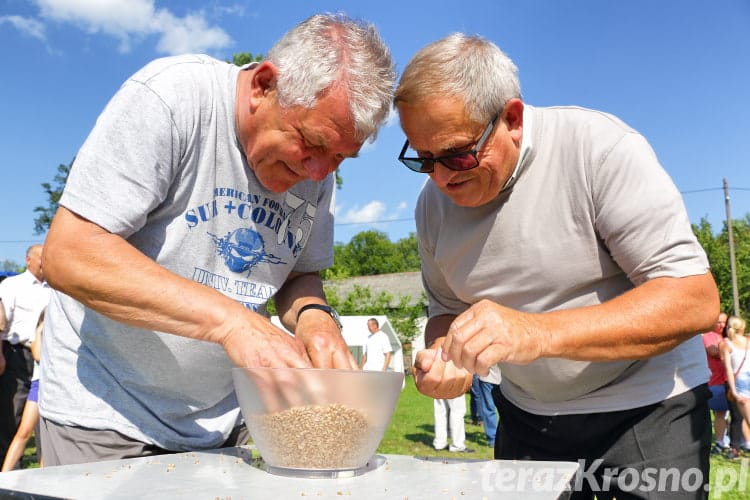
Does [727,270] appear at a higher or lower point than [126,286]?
higher

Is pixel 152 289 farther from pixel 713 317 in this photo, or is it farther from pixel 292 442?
pixel 713 317

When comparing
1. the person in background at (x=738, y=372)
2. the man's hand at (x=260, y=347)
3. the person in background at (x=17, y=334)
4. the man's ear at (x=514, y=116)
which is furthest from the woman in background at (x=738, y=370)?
the man's hand at (x=260, y=347)

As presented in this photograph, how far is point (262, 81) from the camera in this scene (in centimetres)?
176

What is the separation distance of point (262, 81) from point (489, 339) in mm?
889

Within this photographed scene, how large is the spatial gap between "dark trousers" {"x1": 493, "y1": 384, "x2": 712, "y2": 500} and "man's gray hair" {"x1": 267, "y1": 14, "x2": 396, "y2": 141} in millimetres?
1074

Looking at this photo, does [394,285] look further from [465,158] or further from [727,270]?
[465,158]

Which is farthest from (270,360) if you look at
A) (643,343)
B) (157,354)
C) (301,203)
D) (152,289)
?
(643,343)

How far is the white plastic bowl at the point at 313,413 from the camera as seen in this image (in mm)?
1332

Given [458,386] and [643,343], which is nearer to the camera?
[643,343]

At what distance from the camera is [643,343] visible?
63.7 inches

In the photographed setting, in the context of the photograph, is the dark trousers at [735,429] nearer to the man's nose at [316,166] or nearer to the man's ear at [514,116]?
the man's ear at [514,116]

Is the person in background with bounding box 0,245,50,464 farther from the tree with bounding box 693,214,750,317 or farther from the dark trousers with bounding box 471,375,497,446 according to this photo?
the tree with bounding box 693,214,750,317

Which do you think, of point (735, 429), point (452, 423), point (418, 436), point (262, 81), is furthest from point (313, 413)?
point (418, 436)

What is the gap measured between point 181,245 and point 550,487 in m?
1.05
